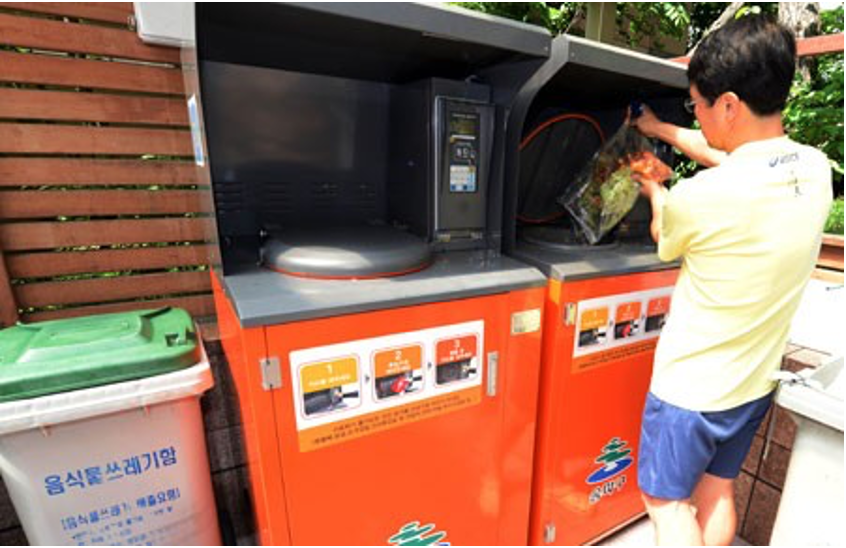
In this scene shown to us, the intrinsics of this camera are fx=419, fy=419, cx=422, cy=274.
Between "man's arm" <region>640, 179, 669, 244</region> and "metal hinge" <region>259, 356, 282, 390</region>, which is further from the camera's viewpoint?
"man's arm" <region>640, 179, 669, 244</region>

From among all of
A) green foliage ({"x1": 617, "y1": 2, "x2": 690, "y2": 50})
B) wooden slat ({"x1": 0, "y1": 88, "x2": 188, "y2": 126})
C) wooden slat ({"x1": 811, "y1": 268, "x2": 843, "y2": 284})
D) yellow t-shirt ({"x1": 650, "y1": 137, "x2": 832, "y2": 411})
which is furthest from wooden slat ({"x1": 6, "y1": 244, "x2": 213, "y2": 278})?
green foliage ({"x1": 617, "y1": 2, "x2": 690, "y2": 50})

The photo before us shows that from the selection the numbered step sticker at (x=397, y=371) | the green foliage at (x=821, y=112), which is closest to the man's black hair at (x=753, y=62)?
the numbered step sticker at (x=397, y=371)

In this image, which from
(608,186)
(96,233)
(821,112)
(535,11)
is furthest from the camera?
(821,112)

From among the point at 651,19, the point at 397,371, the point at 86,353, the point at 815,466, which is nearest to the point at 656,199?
the point at 815,466

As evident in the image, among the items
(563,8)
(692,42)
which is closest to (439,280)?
(563,8)

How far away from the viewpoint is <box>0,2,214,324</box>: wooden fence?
4.56 ft

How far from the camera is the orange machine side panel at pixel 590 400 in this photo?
→ 1.28m

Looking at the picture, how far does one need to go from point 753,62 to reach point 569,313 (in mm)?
727

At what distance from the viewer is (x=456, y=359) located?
1.09 metres

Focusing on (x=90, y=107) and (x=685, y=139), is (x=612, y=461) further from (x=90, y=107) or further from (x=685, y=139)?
(x=90, y=107)

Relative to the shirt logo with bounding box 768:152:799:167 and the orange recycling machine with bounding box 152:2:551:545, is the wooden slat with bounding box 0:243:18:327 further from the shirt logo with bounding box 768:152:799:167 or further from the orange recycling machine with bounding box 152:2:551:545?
the shirt logo with bounding box 768:152:799:167

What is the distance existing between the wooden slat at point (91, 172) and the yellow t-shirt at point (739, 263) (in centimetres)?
167

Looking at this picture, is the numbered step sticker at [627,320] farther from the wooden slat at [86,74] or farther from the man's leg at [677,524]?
the wooden slat at [86,74]

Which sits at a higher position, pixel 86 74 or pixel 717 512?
pixel 86 74
